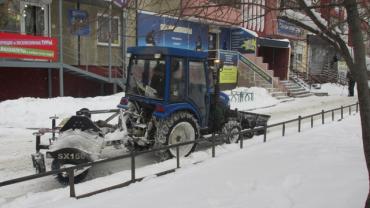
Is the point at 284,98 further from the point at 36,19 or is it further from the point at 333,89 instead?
the point at 36,19

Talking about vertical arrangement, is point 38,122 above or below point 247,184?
Result: above

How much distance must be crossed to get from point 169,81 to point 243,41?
63.9ft

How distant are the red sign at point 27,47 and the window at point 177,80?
27.7 ft

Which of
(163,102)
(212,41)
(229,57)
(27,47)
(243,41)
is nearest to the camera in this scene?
(163,102)

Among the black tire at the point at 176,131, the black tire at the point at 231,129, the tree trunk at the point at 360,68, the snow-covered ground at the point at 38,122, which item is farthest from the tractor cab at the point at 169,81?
the tree trunk at the point at 360,68

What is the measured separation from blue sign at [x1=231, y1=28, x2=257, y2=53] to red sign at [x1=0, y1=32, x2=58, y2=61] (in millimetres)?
13856

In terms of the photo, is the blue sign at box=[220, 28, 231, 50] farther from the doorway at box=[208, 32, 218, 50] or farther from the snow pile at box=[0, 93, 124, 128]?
the snow pile at box=[0, 93, 124, 128]

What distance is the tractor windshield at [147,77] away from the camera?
8.21 metres

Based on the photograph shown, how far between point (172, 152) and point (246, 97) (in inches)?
526

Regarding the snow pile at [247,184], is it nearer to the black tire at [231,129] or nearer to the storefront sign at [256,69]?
the black tire at [231,129]

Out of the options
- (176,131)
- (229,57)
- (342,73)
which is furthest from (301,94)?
(176,131)

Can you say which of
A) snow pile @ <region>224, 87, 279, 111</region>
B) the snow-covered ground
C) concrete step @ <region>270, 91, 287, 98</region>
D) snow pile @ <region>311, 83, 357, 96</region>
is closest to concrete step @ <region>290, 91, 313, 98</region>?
concrete step @ <region>270, 91, 287, 98</region>

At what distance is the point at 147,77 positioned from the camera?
851 centimetres

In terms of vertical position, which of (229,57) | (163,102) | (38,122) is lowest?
(38,122)
